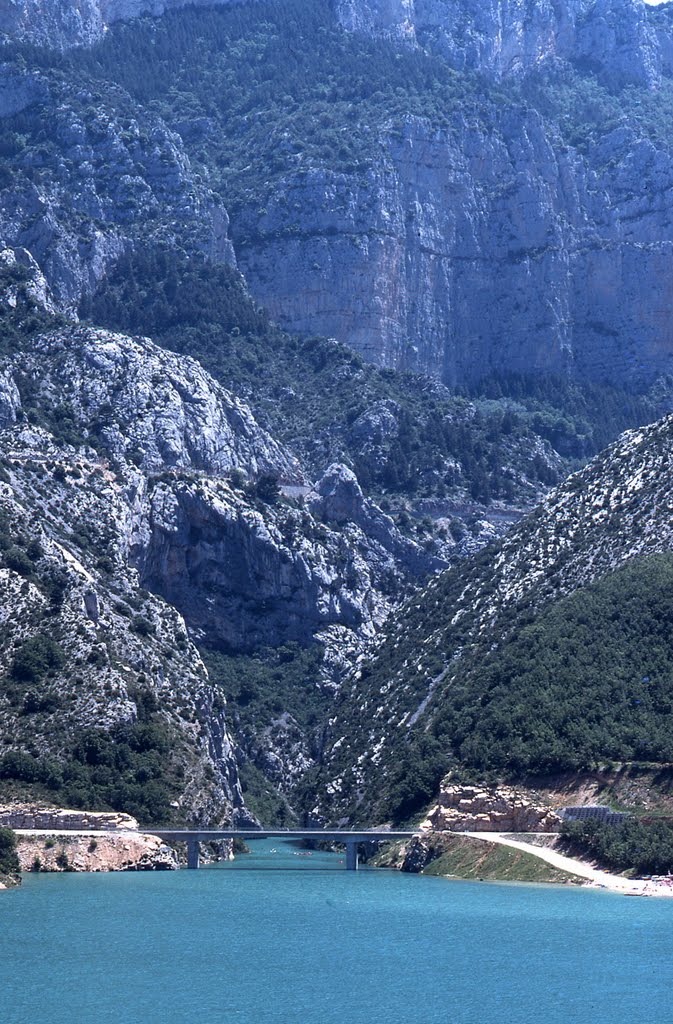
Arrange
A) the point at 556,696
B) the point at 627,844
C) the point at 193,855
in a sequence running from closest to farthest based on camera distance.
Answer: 1. the point at 627,844
2. the point at 193,855
3. the point at 556,696

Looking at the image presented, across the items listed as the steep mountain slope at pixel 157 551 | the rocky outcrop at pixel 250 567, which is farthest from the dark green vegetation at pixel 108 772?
the rocky outcrop at pixel 250 567

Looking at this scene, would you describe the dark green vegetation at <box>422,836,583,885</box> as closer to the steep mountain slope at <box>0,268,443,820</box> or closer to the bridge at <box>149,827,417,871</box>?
the bridge at <box>149,827,417,871</box>

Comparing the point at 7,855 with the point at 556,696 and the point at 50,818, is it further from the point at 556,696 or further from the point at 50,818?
the point at 556,696

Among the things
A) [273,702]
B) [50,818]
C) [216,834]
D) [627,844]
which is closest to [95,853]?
[50,818]

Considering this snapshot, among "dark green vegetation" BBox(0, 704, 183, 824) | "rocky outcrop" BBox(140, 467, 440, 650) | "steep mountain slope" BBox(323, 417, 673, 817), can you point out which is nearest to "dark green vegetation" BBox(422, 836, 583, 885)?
"steep mountain slope" BBox(323, 417, 673, 817)

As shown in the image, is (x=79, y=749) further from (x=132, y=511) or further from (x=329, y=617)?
(x=329, y=617)
